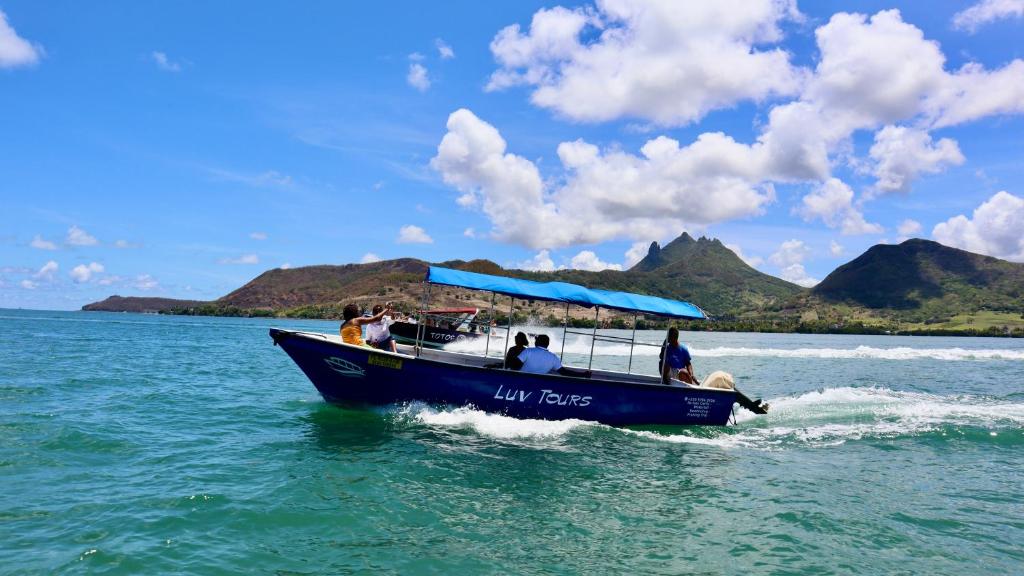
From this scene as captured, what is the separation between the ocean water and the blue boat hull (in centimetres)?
37

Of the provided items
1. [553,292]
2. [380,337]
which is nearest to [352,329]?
[380,337]

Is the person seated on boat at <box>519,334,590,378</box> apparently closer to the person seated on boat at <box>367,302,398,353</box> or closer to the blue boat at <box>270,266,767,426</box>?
the blue boat at <box>270,266,767,426</box>

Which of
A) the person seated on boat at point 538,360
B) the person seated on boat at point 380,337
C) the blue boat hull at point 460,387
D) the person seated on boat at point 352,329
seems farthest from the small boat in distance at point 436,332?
the person seated on boat at point 538,360

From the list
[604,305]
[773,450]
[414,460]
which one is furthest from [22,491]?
[773,450]

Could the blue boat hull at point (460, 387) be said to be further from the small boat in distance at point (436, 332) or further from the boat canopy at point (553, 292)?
the small boat in distance at point (436, 332)

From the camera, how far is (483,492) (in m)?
9.79

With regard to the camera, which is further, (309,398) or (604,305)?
(309,398)

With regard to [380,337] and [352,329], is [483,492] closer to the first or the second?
[380,337]

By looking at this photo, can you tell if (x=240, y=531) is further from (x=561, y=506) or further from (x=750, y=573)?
(x=750, y=573)

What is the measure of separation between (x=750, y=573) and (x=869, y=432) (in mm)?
11722

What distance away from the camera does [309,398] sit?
19.6 m

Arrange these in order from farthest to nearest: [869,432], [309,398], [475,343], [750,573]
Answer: [475,343] → [309,398] → [869,432] → [750,573]

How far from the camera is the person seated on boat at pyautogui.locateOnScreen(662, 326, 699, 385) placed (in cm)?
1609

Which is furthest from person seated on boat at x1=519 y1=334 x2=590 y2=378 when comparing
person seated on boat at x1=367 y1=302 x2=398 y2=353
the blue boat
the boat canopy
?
person seated on boat at x1=367 y1=302 x2=398 y2=353
